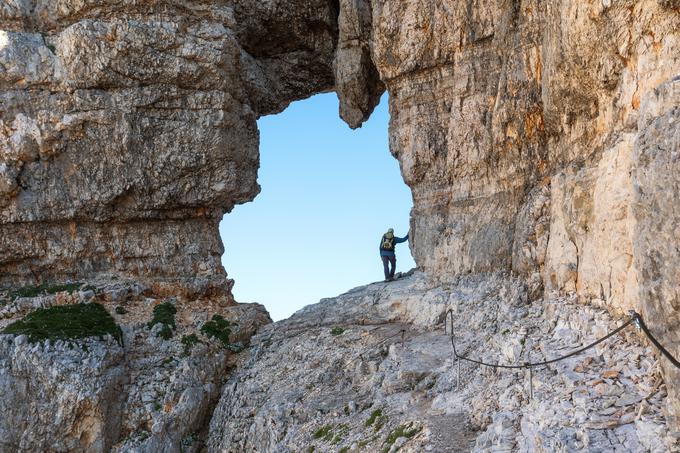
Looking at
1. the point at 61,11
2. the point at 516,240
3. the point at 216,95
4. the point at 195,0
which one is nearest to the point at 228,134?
the point at 216,95

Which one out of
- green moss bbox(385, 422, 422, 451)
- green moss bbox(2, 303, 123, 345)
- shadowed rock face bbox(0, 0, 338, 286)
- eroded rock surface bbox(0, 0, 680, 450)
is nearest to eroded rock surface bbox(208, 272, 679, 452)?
green moss bbox(385, 422, 422, 451)

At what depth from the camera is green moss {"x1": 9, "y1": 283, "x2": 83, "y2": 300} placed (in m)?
25.0

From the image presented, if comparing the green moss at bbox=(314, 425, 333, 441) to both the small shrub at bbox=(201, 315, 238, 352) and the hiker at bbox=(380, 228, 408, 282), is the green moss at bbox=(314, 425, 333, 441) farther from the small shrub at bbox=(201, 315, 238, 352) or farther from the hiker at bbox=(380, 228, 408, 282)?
the hiker at bbox=(380, 228, 408, 282)

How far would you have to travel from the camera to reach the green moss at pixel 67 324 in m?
21.7

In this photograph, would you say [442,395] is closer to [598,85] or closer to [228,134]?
[598,85]

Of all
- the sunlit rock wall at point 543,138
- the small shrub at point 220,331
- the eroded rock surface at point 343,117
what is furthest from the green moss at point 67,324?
the sunlit rock wall at point 543,138

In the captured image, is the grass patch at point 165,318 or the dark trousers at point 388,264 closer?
the grass patch at point 165,318

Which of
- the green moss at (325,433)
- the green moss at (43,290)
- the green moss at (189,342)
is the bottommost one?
the green moss at (325,433)

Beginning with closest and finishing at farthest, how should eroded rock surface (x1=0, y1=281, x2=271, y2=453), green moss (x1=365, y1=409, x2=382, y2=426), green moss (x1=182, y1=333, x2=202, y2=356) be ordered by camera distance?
1. green moss (x1=365, y1=409, x2=382, y2=426)
2. eroded rock surface (x1=0, y1=281, x2=271, y2=453)
3. green moss (x1=182, y1=333, x2=202, y2=356)

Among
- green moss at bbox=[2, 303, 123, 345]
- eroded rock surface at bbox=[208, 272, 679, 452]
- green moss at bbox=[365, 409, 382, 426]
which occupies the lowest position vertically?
green moss at bbox=[365, 409, 382, 426]

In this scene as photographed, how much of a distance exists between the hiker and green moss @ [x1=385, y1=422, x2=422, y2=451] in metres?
11.8

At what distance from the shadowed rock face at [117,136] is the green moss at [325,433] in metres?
11.6

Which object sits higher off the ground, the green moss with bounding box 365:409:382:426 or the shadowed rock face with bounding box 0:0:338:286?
the shadowed rock face with bounding box 0:0:338:286

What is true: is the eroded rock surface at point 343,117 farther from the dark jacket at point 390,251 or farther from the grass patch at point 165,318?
the dark jacket at point 390,251
